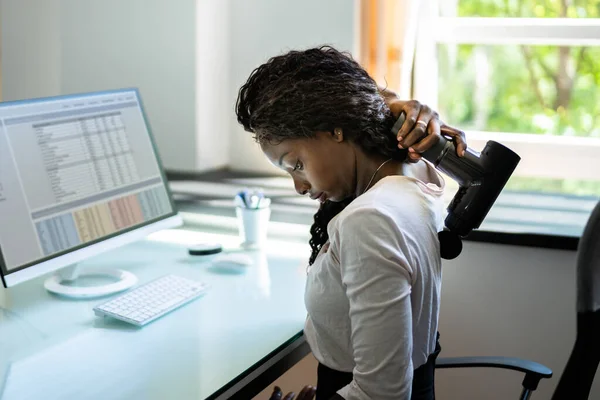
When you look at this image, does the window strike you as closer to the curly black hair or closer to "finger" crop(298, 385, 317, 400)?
"finger" crop(298, 385, 317, 400)

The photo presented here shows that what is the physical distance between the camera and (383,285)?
1.19 meters

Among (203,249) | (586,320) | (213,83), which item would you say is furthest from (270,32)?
(586,320)

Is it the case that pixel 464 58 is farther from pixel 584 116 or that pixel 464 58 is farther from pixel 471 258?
pixel 471 258

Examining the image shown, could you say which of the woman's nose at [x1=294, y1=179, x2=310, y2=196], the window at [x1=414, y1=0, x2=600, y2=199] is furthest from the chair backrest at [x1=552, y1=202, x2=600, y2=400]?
the window at [x1=414, y1=0, x2=600, y2=199]

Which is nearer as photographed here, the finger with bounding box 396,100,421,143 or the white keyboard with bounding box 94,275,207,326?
the finger with bounding box 396,100,421,143

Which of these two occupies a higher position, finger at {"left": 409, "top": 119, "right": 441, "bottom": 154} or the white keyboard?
finger at {"left": 409, "top": 119, "right": 441, "bottom": 154}

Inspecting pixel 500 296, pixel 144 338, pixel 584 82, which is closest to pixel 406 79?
pixel 500 296

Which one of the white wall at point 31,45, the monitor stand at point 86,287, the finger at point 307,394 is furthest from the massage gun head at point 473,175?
the white wall at point 31,45

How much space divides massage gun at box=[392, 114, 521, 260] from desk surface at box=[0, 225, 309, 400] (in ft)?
1.39

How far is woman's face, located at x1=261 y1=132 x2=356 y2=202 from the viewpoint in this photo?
4.51 ft

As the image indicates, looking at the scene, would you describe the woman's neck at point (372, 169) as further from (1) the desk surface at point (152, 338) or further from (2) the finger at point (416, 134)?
(1) the desk surface at point (152, 338)

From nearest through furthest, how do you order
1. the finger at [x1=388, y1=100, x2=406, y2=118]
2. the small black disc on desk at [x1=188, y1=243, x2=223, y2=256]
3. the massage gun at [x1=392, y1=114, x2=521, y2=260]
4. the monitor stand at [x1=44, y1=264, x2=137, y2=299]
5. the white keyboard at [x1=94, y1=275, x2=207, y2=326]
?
the massage gun at [x1=392, y1=114, x2=521, y2=260]
the finger at [x1=388, y1=100, x2=406, y2=118]
the white keyboard at [x1=94, y1=275, x2=207, y2=326]
the monitor stand at [x1=44, y1=264, x2=137, y2=299]
the small black disc on desk at [x1=188, y1=243, x2=223, y2=256]

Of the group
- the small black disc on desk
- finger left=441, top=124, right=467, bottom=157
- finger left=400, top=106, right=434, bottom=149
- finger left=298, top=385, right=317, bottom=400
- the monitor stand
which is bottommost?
finger left=298, top=385, right=317, bottom=400

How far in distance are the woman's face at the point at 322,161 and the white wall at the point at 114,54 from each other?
1.15m
